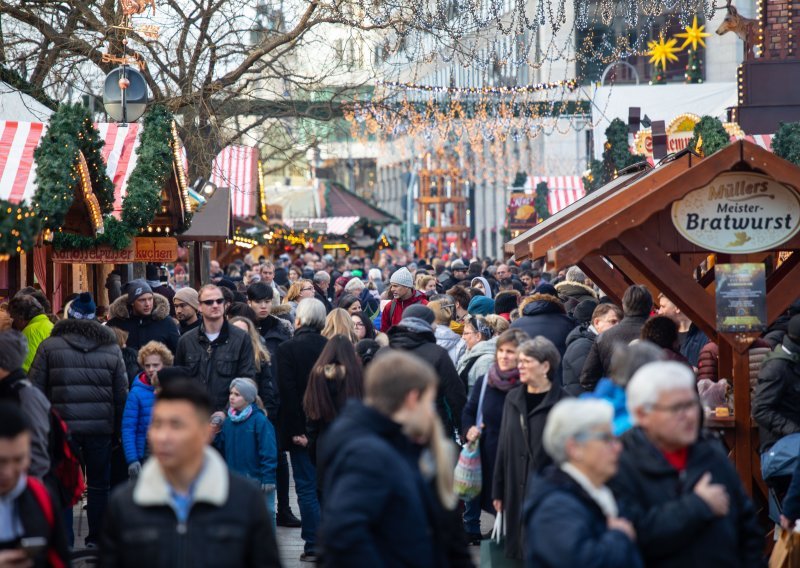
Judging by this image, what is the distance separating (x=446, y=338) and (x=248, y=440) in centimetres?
279

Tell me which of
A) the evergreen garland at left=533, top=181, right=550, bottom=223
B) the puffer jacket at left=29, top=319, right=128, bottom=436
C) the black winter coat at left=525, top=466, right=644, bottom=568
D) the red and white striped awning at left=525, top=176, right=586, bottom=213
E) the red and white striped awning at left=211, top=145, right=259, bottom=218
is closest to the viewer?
the black winter coat at left=525, top=466, right=644, bottom=568

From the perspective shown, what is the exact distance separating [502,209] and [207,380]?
58.3 meters

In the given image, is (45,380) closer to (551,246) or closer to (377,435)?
(551,246)

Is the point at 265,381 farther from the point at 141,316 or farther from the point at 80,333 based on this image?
the point at 141,316

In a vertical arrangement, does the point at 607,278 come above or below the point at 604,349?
above

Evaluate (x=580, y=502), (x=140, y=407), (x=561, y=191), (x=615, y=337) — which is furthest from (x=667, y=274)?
(x=561, y=191)

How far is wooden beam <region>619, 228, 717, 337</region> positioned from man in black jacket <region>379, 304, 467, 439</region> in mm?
1568

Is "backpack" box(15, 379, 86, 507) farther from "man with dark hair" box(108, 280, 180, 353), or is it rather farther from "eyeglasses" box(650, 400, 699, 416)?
"man with dark hair" box(108, 280, 180, 353)

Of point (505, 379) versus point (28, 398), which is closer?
point (28, 398)

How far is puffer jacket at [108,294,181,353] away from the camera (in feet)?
38.8

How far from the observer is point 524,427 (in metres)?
7.72

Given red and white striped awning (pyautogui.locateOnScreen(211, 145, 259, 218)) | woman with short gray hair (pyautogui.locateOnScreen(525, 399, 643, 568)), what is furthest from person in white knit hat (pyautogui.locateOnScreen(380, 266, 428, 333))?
red and white striped awning (pyautogui.locateOnScreen(211, 145, 259, 218))

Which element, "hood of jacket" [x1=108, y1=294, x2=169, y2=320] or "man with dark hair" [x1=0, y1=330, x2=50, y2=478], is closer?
"man with dark hair" [x1=0, y1=330, x2=50, y2=478]

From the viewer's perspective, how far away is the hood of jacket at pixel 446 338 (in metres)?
11.5
